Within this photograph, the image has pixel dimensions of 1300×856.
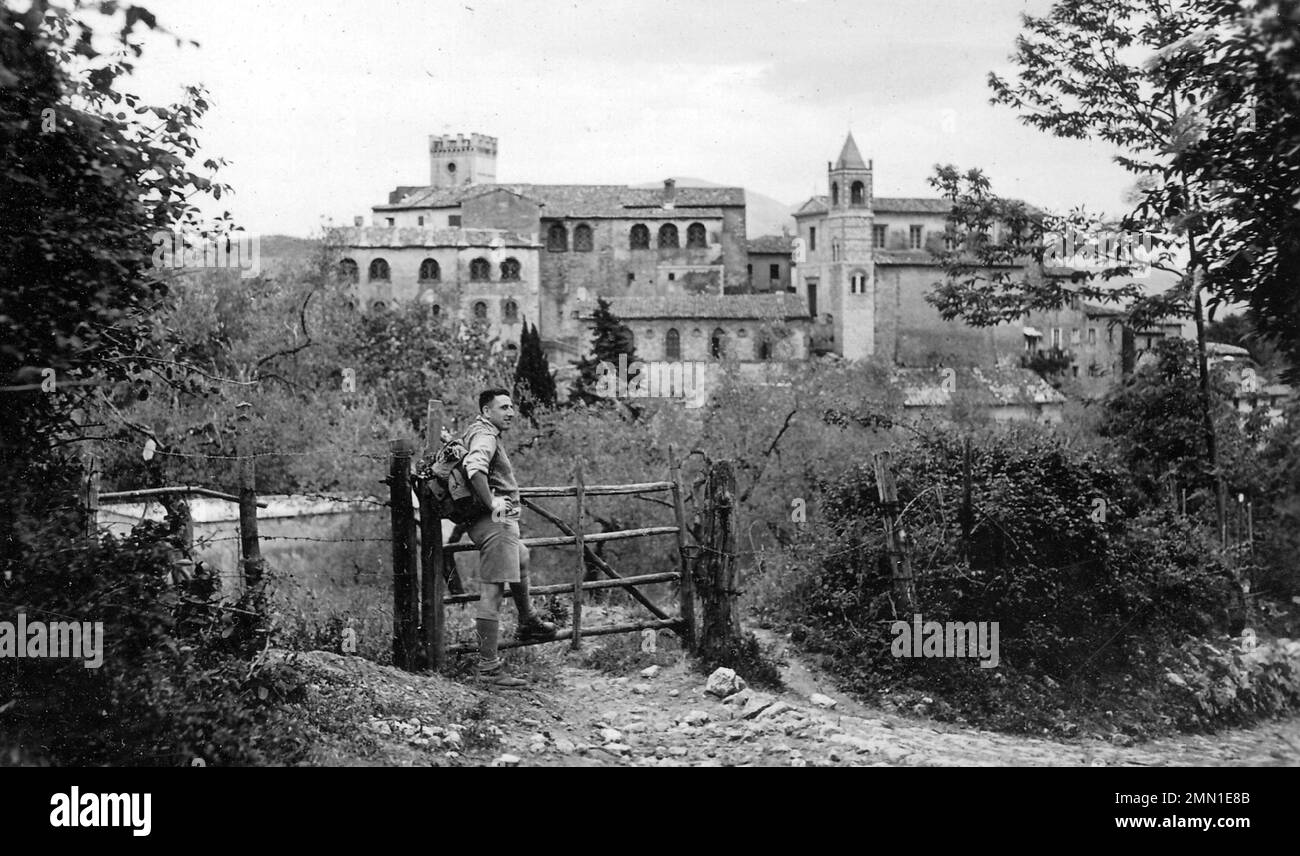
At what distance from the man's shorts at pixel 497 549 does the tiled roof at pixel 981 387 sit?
19.0 metres

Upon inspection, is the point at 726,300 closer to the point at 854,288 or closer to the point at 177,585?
the point at 854,288

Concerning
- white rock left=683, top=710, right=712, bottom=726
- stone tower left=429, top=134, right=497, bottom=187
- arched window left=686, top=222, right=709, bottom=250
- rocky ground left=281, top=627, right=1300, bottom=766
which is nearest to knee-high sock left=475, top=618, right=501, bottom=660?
rocky ground left=281, top=627, right=1300, bottom=766

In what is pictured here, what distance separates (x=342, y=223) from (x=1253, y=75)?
3340 centimetres

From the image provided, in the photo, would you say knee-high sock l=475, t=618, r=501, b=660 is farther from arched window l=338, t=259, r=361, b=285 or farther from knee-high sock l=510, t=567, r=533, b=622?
arched window l=338, t=259, r=361, b=285

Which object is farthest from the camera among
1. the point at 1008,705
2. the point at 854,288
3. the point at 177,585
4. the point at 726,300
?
the point at 854,288

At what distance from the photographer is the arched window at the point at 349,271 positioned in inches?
1363

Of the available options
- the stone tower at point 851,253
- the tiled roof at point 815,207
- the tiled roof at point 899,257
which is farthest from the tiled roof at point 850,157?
the tiled roof at point 899,257

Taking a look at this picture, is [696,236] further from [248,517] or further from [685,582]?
[248,517]

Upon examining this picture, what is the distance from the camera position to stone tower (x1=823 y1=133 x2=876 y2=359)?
35.0 m

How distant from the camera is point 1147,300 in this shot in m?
8.98

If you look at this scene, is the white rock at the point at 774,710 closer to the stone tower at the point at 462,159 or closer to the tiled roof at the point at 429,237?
the tiled roof at the point at 429,237

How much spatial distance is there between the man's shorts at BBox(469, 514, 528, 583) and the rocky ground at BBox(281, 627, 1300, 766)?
0.70 metres
